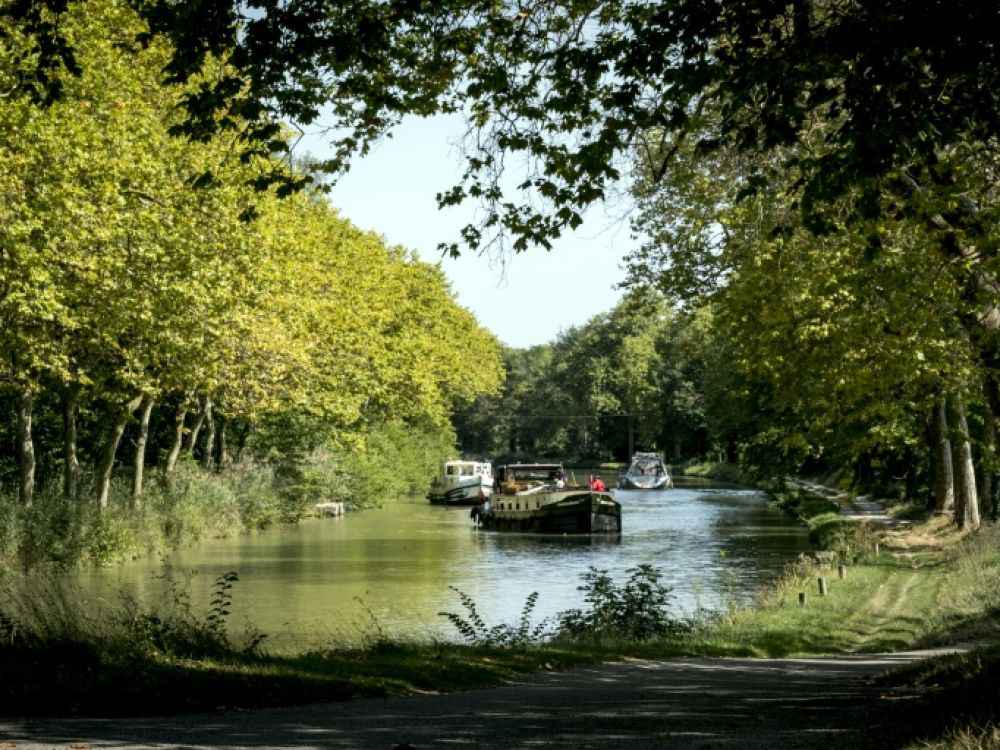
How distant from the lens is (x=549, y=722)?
396 inches

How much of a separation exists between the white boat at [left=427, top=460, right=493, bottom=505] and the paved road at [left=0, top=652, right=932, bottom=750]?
62249 mm

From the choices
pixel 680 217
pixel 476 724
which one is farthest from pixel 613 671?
pixel 680 217

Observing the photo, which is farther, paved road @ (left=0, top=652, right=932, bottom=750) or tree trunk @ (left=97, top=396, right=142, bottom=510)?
tree trunk @ (left=97, top=396, right=142, bottom=510)

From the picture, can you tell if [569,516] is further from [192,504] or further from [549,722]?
[549,722]

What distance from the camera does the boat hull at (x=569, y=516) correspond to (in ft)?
170

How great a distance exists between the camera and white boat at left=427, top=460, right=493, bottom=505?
3066 inches

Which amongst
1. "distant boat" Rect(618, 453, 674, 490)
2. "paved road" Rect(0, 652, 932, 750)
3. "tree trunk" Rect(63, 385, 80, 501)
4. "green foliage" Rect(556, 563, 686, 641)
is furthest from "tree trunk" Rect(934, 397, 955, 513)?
"distant boat" Rect(618, 453, 674, 490)

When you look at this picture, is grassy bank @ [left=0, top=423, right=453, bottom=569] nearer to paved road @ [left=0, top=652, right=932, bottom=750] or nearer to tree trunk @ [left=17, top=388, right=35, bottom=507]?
tree trunk @ [left=17, top=388, right=35, bottom=507]

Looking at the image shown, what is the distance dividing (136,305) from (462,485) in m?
51.1

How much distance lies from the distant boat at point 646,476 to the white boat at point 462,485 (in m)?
16.8

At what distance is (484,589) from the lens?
3134 centimetres

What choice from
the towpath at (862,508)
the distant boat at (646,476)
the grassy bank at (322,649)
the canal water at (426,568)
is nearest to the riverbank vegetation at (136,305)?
the canal water at (426,568)

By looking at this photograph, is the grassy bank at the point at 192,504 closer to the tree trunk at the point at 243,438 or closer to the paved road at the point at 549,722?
the tree trunk at the point at 243,438

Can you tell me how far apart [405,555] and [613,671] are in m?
27.1
